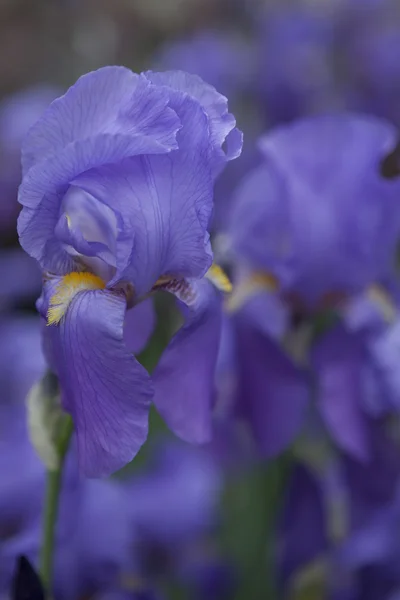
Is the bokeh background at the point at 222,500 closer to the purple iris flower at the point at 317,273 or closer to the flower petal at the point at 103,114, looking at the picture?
the purple iris flower at the point at 317,273

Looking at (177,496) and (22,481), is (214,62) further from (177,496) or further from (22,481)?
(22,481)

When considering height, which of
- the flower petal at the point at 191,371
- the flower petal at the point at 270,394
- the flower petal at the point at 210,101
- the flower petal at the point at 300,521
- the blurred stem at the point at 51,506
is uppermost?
the flower petal at the point at 210,101

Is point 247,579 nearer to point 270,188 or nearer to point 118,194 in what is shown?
point 270,188

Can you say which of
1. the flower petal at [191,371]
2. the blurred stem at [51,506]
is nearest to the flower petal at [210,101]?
the flower petal at [191,371]

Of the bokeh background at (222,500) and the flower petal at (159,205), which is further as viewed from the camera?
the bokeh background at (222,500)

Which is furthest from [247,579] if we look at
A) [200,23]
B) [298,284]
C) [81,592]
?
[200,23]

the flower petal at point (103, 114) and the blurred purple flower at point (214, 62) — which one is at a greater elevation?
the flower petal at point (103, 114)

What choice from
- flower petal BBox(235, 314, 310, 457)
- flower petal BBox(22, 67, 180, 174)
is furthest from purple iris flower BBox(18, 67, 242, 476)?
flower petal BBox(235, 314, 310, 457)
